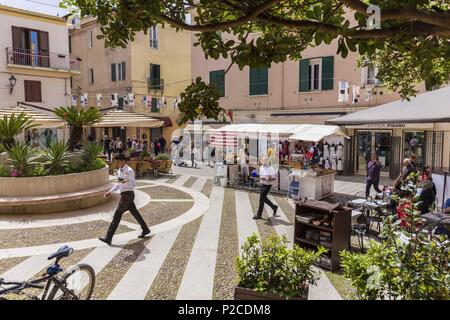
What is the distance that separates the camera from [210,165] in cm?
2195

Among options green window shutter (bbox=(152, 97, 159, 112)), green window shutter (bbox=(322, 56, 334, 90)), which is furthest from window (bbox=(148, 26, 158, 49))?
green window shutter (bbox=(322, 56, 334, 90))

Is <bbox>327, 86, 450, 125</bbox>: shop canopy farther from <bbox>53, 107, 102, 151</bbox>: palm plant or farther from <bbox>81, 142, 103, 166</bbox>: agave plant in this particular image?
<bbox>53, 107, 102, 151</bbox>: palm plant

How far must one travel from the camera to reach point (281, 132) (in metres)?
14.6

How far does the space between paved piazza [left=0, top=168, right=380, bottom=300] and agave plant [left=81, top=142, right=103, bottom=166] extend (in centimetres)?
148

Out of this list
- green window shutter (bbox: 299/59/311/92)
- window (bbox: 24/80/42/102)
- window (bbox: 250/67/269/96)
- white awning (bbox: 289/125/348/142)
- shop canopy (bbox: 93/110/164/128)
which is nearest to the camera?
white awning (bbox: 289/125/348/142)

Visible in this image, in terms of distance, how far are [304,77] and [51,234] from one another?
52.1 feet

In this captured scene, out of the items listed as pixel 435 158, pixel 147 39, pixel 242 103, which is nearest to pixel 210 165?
pixel 242 103

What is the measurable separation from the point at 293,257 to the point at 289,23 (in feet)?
8.21

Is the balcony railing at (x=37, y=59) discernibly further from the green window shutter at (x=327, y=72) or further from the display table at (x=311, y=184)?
the display table at (x=311, y=184)

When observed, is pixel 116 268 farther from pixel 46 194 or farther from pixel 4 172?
pixel 4 172

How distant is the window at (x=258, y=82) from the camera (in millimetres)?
21828

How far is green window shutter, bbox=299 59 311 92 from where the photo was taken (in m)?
20.0

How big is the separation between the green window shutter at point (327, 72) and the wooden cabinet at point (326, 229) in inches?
527

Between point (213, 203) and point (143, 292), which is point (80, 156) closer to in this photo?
point (213, 203)
